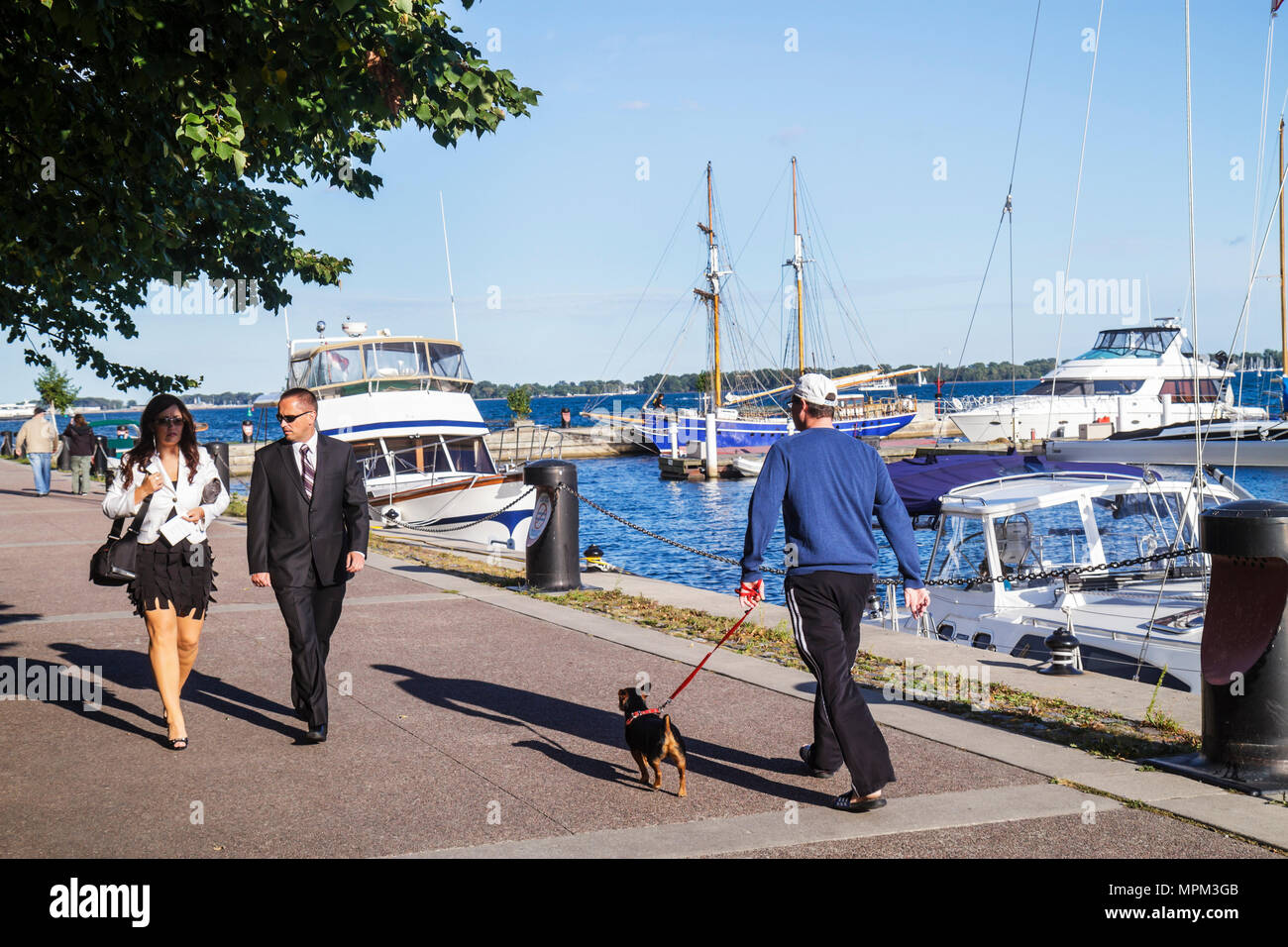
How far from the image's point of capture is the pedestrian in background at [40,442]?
1021 inches

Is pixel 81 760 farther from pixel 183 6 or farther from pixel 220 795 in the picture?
pixel 183 6

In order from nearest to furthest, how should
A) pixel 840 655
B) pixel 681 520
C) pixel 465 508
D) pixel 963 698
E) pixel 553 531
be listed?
1. pixel 840 655
2. pixel 963 698
3. pixel 553 531
4. pixel 465 508
5. pixel 681 520

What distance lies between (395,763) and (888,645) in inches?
177

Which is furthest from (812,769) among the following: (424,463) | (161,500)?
(424,463)

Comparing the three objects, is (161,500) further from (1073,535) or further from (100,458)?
(100,458)

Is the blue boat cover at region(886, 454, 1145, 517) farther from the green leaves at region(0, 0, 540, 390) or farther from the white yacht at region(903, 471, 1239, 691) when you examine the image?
the green leaves at region(0, 0, 540, 390)

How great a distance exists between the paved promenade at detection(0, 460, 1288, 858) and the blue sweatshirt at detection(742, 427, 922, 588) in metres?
1.14

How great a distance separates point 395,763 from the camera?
6.25 metres

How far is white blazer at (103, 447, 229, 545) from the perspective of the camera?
6.61 m

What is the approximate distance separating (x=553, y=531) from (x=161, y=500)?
5887 millimetres

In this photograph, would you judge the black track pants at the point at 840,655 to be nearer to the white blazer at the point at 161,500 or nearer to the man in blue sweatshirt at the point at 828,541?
the man in blue sweatshirt at the point at 828,541

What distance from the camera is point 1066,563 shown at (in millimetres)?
12297

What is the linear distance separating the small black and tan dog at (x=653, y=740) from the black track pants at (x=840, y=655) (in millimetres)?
737
